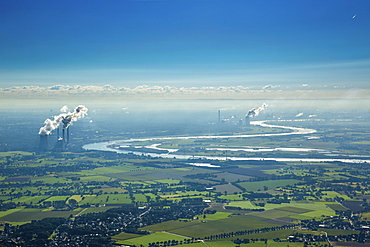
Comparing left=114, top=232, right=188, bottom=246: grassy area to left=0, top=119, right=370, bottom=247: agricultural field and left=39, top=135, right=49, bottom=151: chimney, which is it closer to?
left=0, top=119, right=370, bottom=247: agricultural field

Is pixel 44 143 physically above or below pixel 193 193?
above

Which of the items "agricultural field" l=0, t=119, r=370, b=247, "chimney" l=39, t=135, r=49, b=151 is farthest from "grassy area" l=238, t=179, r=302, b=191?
"chimney" l=39, t=135, r=49, b=151

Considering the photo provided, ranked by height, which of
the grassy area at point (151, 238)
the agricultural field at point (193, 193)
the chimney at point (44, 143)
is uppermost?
the chimney at point (44, 143)

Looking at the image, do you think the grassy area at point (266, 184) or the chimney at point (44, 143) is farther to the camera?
the chimney at point (44, 143)

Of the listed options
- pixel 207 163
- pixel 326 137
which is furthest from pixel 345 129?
pixel 207 163

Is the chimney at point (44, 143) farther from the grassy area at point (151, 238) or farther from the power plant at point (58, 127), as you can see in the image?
the grassy area at point (151, 238)

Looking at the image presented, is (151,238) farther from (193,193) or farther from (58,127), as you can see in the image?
(58,127)

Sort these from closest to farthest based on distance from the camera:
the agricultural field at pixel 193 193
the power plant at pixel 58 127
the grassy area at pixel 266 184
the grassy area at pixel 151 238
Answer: the grassy area at pixel 151 238, the agricultural field at pixel 193 193, the grassy area at pixel 266 184, the power plant at pixel 58 127

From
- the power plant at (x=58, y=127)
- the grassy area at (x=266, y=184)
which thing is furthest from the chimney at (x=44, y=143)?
the grassy area at (x=266, y=184)

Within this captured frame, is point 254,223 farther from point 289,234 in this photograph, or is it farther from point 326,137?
point 326,137

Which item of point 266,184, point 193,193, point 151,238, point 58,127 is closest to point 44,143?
point 58,127

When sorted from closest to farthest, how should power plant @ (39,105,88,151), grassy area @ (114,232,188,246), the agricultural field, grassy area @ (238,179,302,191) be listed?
grassy area @ (114,232,188,246) → the agricultural field → grassy area @ (238,179,302,191) → power plant @ (39,105,88,151)

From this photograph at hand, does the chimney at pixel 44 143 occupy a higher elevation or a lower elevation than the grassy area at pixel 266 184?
higher

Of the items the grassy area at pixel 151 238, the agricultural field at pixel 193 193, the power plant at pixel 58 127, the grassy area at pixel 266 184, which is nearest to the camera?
the grassy area at pixel 151 238
